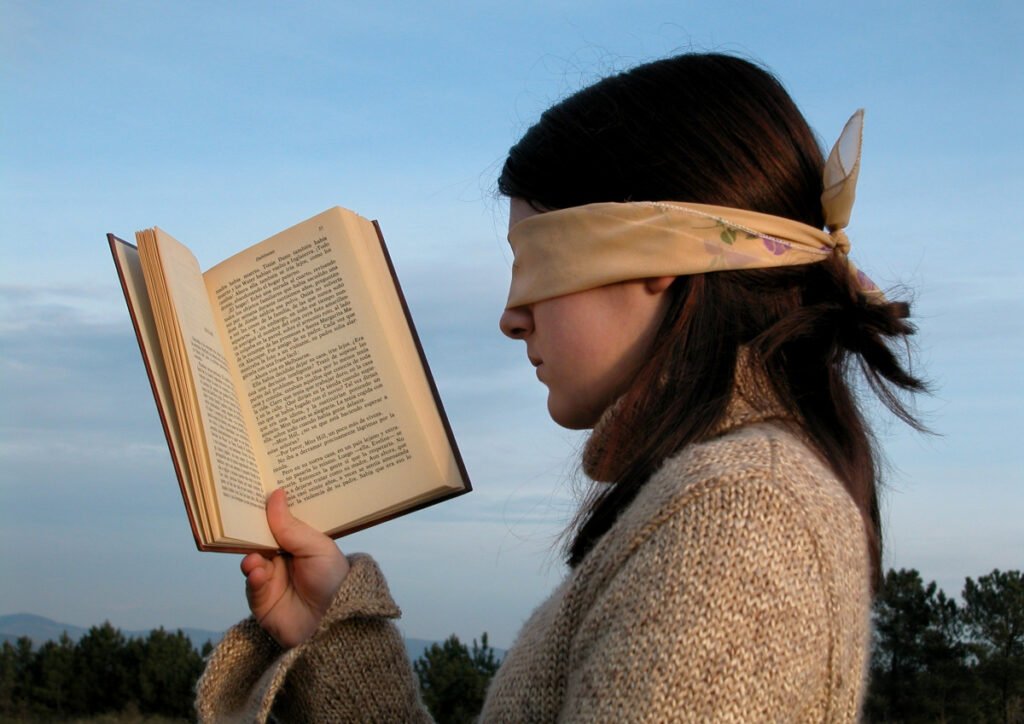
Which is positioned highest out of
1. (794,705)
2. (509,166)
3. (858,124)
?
(509,166)

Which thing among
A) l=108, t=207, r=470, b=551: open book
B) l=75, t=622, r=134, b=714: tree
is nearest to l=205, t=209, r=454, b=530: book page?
l=108, t=207, r=470, b=551: open book

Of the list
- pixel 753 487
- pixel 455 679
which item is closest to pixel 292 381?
pixel 753 487

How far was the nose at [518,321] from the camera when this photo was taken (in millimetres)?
2092

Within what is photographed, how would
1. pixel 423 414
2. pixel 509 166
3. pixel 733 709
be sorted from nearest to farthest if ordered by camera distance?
pixel 733 709
pixel 509 166
pixel 423 414

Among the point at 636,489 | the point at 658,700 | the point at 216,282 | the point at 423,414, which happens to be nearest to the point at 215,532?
the point at 423,414

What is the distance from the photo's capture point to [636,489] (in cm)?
179

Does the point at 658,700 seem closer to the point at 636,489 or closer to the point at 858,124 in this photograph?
the point at 636,489

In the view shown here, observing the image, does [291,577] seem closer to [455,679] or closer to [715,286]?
[715,286]

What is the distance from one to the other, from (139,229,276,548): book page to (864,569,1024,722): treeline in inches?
204

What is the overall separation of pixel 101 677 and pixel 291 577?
7.10m

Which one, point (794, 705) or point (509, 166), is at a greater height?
point (509, 166)

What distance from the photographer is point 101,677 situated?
28.8 feet

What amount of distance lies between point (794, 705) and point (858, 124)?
3.81 ft

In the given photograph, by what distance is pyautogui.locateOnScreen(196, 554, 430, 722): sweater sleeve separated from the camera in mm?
2354
